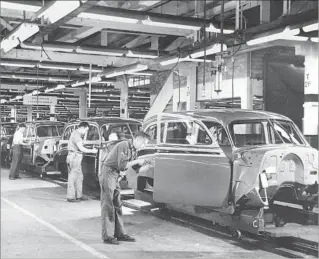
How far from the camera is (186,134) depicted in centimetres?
802

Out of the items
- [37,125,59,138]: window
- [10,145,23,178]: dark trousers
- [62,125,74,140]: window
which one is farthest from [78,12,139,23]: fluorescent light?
[37,125,59,138]: window

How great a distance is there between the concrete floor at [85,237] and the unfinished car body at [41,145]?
4948 mm

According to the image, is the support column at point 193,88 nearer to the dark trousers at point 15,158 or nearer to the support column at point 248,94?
the support column at point 248,94

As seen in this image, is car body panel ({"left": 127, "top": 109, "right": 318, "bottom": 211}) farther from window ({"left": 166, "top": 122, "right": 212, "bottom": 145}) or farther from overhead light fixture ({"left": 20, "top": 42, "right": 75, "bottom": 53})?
overhead light fixture ({"left": 20, "top": 42, "right": 75, "bottom": 53})

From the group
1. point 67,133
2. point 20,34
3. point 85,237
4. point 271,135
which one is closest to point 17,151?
point 67,133

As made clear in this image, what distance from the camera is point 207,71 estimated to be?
14.0 meters

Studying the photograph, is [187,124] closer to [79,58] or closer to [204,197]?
[204,197]

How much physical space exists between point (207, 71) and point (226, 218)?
24.8ft

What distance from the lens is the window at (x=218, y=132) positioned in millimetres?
7550

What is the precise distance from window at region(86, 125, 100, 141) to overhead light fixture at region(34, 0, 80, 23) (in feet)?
17.4

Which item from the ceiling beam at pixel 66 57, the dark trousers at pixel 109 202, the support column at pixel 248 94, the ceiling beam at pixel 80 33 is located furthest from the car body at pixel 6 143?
the dark trousers at pixel 109 202

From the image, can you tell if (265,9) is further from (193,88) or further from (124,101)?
(124,101)

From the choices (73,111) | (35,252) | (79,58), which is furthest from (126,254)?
(73,111)

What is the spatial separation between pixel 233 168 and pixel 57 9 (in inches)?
139
